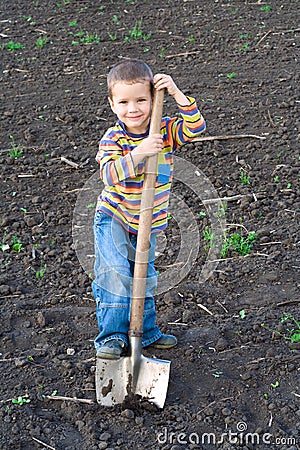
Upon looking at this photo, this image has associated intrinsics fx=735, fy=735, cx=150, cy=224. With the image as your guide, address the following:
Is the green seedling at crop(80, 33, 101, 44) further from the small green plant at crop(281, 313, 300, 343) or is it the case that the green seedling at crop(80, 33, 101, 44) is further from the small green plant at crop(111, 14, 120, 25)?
the small green plant at crop(281, 313, 300, 343)

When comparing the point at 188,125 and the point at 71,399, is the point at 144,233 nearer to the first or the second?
the point at 188,125

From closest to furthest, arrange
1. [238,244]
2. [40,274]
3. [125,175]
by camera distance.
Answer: [125,175]
[40,274]
[238,244]

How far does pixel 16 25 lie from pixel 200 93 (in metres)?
2.52

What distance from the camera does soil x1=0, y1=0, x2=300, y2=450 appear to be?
311 cm

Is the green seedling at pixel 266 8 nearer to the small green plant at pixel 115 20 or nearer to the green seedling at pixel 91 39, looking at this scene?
the small green plant at pixel 115 20

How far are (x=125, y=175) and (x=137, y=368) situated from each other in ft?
2.78

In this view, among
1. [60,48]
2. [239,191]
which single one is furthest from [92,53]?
[239,191]

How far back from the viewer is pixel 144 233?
3.13m

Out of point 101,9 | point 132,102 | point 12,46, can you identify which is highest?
point 101,9

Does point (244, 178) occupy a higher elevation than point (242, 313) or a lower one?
higher

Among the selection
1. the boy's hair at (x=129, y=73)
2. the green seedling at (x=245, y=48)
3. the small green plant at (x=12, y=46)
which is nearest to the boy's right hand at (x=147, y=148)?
the boy's hair at (x=129, y=73)

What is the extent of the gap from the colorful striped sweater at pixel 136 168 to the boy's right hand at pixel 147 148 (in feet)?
0.21

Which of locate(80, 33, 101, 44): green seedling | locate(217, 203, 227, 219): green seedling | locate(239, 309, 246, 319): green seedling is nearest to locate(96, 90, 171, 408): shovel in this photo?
locate(239, 309, 246, 319): green seedling

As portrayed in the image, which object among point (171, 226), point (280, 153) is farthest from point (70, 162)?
point (280, 153)
